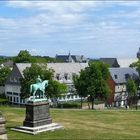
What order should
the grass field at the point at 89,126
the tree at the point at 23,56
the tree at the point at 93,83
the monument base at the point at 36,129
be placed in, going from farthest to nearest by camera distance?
the tree at the point at 23,56 → the tree at the point at 93,83 → the monument base at the point at 36,129 → the grass field at the point at 89,126

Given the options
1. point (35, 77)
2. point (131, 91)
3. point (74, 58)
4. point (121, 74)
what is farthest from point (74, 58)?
point (35, 77)

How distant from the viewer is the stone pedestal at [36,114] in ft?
129

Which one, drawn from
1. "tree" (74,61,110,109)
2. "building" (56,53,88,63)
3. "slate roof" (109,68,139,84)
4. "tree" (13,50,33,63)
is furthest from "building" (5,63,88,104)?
"building" (56,53,88,63)

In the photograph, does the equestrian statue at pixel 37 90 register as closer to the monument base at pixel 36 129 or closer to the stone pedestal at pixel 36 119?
the stone pedestal at pixel 36 119

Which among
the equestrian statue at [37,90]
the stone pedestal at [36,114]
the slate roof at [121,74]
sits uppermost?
the slate roof at [121,74]

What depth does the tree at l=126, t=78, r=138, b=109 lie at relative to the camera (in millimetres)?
102688

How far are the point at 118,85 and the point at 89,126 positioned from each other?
213 ft

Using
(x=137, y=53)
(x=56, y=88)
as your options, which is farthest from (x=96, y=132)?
(x=137, y=53)

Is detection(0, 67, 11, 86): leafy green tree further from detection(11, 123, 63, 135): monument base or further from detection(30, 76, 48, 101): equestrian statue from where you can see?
detection(11, 123, 63, 135): monument base

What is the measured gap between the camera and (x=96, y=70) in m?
79.2

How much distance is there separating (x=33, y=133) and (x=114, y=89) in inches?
2748

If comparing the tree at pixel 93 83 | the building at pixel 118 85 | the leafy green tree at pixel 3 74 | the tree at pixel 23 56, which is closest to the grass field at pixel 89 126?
the tree at pixel 93 83

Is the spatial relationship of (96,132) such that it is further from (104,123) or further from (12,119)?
(12,119)

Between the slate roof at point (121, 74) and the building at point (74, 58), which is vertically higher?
the building at point (74, 58)
